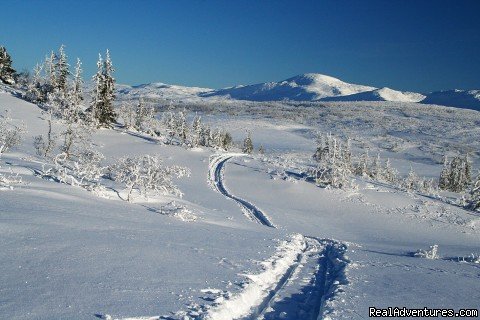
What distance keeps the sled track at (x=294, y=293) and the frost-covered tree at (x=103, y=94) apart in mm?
53132

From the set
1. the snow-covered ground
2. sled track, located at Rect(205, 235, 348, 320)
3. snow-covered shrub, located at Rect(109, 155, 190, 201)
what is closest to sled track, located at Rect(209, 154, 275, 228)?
the snow-covered ground

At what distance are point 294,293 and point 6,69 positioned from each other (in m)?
81.2

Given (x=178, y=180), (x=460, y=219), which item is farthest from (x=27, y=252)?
(x=460, y=219)

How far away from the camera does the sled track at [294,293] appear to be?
26.5 ft

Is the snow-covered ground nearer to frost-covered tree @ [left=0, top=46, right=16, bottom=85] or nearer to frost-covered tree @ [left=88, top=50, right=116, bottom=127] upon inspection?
frost-covered tree @ [left=88, top=50, right=116, bottom=127]

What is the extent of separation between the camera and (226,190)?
36.5 meters

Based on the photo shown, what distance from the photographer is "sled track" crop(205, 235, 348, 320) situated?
808 centimetres

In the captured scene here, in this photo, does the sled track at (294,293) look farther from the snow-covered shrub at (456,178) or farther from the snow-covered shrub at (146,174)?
the snow-covered shrub at (456,178)

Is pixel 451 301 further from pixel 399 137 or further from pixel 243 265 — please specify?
pixel 399 137

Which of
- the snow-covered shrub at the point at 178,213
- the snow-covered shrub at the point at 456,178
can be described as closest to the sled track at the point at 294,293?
the snow-covered shrub at the point at 178,213

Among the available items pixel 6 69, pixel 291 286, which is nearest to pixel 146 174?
pixel 291 286

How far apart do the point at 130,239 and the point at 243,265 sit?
3.27 m

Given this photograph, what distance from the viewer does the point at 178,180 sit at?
38.0 m

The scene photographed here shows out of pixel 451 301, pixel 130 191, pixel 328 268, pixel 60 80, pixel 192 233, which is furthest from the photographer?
pixel 60 80
